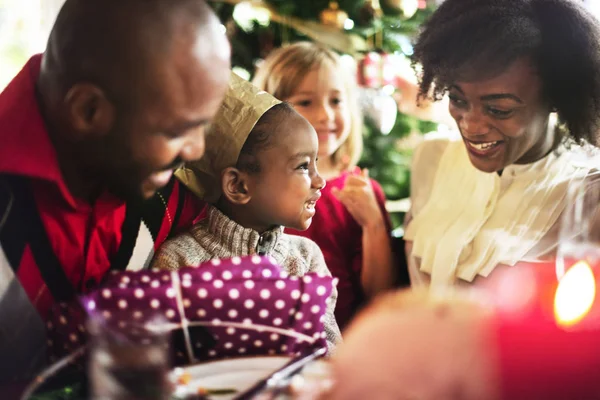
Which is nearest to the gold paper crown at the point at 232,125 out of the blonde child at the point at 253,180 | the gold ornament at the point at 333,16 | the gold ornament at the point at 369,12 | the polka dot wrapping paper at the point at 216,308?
the blonde child at the point at 253,180

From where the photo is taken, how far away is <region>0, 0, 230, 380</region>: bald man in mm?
707

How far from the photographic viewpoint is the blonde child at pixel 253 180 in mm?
1080

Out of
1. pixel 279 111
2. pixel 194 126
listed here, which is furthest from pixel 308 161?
pixel 194 126

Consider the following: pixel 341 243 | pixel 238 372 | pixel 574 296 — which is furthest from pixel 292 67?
pixel 574 296

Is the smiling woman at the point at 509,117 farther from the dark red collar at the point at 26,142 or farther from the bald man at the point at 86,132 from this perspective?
the dark red collar at the point at 26,142

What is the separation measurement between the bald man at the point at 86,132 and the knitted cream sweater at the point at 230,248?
0.17 m

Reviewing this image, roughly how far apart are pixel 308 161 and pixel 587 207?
1.88ft

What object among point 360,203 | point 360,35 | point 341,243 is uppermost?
point 360,35

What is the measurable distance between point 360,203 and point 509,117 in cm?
50

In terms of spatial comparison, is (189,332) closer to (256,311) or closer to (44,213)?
(256,311)

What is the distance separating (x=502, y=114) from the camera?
1.23m

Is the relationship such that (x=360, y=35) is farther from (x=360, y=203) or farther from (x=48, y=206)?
(x=48, y=206)

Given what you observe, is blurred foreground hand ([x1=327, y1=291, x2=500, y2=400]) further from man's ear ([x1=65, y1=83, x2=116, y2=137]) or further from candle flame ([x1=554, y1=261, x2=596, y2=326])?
man's ear ([x1=65, y1=83, x2=116, y2=137])

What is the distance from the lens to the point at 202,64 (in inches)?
28.7
